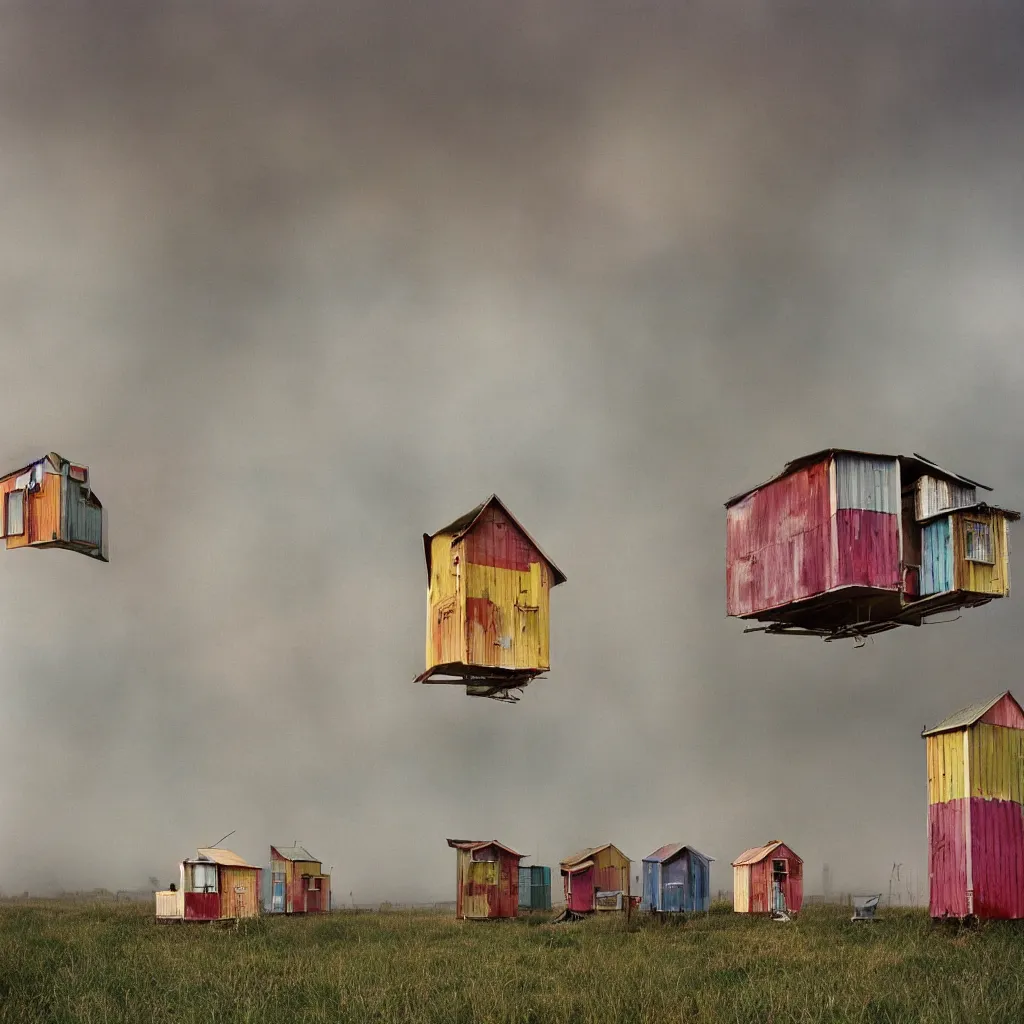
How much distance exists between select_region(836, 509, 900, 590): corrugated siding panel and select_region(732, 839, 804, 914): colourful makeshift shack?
1008 inches

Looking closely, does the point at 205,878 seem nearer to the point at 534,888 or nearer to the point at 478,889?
the point at 478,889

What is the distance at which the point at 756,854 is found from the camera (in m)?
44.8

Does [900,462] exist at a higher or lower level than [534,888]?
higher

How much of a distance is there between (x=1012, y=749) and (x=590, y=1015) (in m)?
13.4

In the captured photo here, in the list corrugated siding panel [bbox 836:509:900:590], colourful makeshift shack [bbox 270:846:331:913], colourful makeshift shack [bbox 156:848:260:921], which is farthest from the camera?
colourful makeshift shack [bbox 270:846:331:913]

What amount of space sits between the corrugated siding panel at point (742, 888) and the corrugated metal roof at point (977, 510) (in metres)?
25.8

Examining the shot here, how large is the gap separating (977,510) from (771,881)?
2604 centimetres

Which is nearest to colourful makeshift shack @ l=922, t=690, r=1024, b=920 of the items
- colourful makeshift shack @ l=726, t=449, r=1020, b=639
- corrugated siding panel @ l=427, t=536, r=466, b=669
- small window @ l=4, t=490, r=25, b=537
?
A: colourful makeshift shack @ l=726, t=449, r=1020, b=639

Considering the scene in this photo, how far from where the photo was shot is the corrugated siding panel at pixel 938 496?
73.7 ft

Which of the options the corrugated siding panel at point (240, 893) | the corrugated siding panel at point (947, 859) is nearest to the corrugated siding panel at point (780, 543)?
the corrugated siding panel at point (947, 859)

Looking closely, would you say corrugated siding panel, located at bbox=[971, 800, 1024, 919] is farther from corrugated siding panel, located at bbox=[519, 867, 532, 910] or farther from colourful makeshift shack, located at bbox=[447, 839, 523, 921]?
corrugated siding panel, located at bbox=[519, 867, 532, 910]

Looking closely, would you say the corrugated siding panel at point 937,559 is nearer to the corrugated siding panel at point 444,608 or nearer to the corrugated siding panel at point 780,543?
the corrugated siding panel at point 780,543

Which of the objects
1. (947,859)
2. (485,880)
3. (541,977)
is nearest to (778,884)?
(485,880)

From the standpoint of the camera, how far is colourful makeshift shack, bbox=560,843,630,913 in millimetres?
47594
